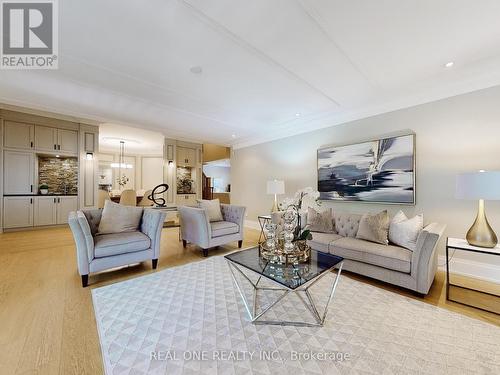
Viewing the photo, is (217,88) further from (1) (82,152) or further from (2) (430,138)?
(1) (82,152)

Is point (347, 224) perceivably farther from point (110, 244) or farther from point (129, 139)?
point (129, 139)

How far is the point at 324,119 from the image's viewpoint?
4.30 m

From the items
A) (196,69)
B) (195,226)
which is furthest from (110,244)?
(196,69)

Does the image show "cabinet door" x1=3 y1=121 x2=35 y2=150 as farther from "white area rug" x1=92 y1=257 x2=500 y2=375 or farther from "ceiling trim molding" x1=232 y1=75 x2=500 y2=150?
"ceiling trim molding" x1=232 y1=75 x2=500 y2=150

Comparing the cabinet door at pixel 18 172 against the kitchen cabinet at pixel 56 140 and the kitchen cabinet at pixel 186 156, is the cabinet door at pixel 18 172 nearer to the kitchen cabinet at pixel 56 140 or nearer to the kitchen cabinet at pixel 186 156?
the kitchen cabinet at pixel 56 140

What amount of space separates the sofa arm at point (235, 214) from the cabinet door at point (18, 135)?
4906mm

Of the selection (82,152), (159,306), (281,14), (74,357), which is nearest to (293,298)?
(159,306)

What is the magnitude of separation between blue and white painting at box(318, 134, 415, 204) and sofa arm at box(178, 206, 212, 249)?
239cm

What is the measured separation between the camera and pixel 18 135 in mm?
4750

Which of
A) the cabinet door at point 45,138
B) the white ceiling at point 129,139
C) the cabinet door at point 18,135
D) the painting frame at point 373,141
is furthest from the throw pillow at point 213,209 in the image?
the cabinet door at point 18,135

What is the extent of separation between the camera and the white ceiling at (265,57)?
71.1 inches

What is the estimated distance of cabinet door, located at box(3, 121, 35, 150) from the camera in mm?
4636

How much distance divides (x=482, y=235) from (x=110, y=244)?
4.13 m

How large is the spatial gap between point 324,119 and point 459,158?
2.21m
